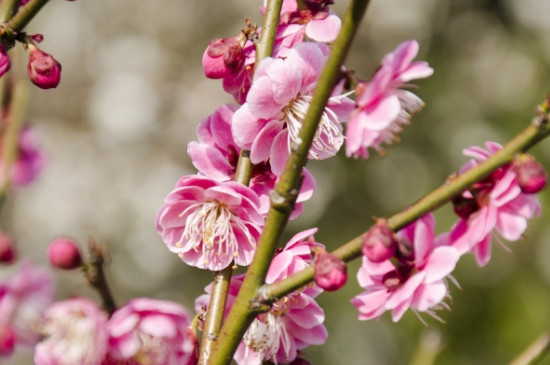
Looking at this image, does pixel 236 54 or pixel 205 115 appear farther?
pixel 205 115

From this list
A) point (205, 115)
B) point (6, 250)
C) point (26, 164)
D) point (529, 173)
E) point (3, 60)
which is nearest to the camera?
point (529, 173)

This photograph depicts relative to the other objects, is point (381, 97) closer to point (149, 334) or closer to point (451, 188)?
point (451, 188)

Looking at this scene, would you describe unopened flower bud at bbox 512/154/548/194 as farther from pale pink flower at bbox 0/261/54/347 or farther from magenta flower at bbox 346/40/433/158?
pale pink flower at bbox 0/261/54/347

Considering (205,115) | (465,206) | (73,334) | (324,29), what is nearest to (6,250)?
(73,334)

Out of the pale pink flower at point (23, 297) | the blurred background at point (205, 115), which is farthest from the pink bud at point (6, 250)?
the blurred background at point (205, 115)

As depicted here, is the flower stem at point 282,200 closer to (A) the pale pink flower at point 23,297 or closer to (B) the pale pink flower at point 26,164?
(A) the pale pink flower at point 23,297

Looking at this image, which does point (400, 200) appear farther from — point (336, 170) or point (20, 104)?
point (20, 104)

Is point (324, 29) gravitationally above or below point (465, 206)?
above
